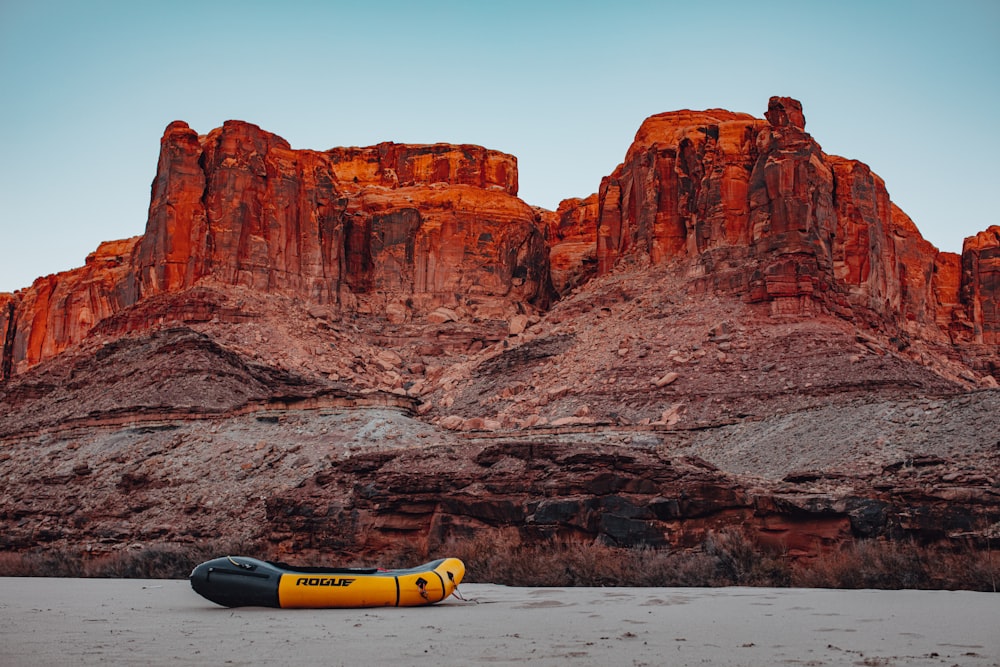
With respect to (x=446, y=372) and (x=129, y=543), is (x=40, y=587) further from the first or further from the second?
(x=446, y=372)

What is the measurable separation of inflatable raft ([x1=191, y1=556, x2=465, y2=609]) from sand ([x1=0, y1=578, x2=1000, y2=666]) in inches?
8.6

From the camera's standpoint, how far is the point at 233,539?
76.3 feet

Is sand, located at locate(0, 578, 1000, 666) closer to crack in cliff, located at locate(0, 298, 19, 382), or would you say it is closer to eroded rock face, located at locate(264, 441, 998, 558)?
eroded rock face, located at locate(264, 441, 998, 558)

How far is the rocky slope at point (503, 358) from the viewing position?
21.0 meters

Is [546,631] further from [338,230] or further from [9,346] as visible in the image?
[9,346]

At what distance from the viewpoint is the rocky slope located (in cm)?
2095

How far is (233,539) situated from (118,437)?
17794mm

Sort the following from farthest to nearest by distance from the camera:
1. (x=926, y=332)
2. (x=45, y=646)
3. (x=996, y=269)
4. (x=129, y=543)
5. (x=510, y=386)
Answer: (x=996, y=269)
(x=926, y=332)
(x=510, y=386)
(x=129, y=543)
(x=45, y=646)

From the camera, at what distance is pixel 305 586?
42.9 feet

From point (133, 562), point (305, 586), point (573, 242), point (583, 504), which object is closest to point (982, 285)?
point (573, 242)

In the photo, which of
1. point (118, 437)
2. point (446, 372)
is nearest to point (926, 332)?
point (446, 372)

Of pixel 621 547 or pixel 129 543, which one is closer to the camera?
pixel 621 547

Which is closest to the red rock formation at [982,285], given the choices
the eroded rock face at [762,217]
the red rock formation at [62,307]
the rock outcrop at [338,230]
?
the eroded rock face at [762,217]

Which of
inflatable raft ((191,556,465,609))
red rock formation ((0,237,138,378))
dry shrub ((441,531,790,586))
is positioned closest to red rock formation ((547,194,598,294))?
red rock formation ((0,237,138,378))
